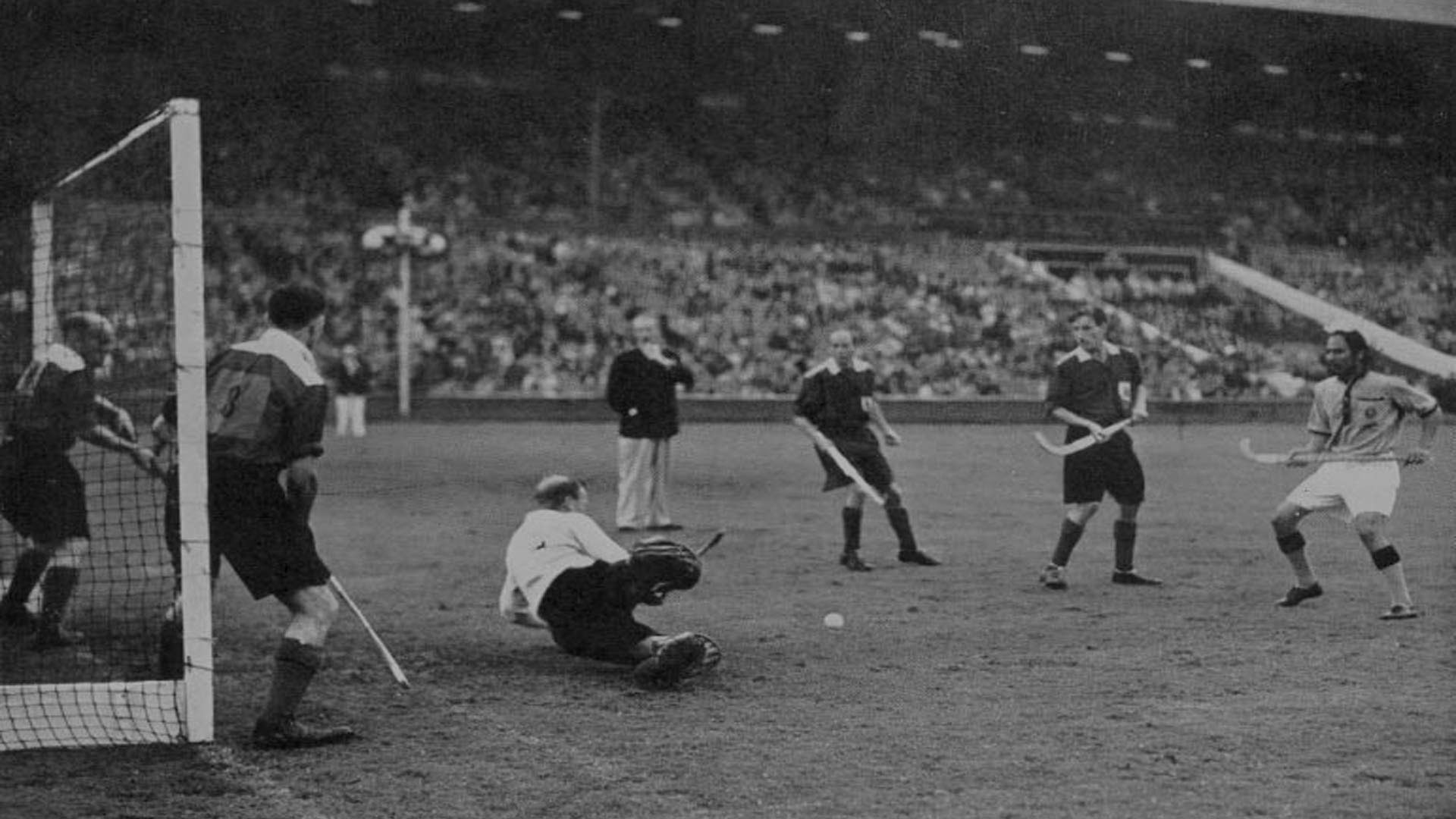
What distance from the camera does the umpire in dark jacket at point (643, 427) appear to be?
540 inches

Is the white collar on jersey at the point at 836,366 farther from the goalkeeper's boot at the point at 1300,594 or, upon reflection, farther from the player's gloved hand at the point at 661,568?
the player's gloved hand at the point at 661,568

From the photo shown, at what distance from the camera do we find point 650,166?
129 ft

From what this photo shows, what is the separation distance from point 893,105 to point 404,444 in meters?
15.2

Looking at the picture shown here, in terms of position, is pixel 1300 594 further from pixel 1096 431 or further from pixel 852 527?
pixel 852 527

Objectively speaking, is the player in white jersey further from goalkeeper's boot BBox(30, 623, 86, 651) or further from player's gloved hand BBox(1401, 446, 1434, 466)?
goalkeeper's boot BBox(30, 623, 86, 651)

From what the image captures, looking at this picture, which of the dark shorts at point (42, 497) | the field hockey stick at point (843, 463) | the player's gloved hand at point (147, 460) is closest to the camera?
the player's gloved hand at point (147, 460)

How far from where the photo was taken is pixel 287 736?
6160mm

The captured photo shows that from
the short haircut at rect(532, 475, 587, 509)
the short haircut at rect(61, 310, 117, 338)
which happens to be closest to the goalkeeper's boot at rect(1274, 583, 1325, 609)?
the short haircut at rect(532, 475, 587, 509)

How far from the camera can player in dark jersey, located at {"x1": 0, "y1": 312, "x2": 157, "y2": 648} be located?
862cm

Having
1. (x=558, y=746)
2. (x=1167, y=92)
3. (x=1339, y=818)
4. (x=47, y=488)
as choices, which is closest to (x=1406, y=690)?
(x=1339, y=818)

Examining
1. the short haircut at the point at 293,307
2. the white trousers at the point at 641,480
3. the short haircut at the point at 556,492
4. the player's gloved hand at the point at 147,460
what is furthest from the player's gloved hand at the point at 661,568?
the white trousers at the point at 641,480

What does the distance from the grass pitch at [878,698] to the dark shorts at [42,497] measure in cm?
115

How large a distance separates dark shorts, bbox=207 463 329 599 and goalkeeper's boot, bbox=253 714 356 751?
0.57 metres

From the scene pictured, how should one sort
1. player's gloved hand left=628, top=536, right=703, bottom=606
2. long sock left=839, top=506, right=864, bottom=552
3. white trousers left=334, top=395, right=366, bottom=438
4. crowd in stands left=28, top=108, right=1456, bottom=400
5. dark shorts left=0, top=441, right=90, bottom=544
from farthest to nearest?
crowd in stands left=28, top=108, right=1456, bottom=400 < white trousers left=334, top=395, right=366, bottom=438 < long sock left=839, top=506, right=864, bottom=552 < dark shorts left=0, top=441, right=90, bottom=544 < player's gloved hand left=628, top=536, right=703, bottom=606
